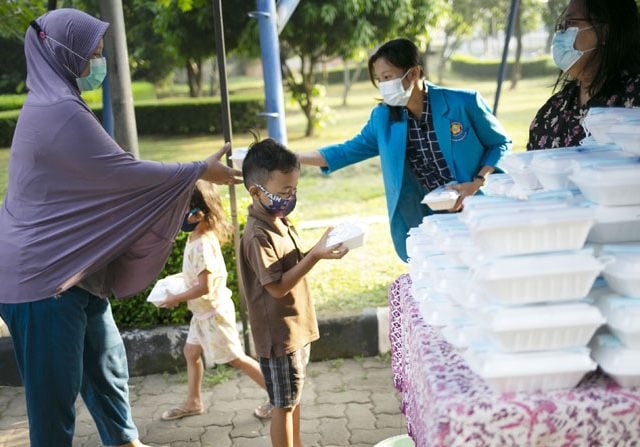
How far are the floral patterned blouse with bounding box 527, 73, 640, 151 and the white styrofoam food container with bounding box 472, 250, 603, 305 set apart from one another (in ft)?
3.93

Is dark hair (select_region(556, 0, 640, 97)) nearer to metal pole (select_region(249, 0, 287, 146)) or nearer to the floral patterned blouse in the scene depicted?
the floral patterned blouse

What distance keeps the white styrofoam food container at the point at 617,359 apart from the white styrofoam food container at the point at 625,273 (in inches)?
4.4

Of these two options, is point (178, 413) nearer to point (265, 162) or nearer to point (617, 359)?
point (265, 162)

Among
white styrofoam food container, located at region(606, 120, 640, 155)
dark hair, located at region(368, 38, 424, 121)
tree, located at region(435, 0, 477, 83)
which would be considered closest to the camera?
white styrofoam food container, located at region(606, 120, 640, 155)

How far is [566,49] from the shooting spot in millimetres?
2586

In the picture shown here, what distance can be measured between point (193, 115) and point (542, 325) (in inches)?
728

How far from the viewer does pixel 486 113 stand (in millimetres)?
3213

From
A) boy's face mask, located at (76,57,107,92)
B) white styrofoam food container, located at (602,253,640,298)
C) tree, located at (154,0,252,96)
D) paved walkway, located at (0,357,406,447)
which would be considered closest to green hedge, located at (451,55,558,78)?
tree, located at (154,0,252,96)

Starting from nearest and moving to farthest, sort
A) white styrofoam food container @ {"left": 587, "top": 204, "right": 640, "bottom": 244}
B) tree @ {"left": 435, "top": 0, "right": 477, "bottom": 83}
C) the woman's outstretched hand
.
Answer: white styrofoam food container @ {"left": 587, "top": 204, "right": 640, "bottom": 244} < the woman's outstretched hand < tree @ {"left": 435, "top": 0, "right": 477, "bottom": 83}

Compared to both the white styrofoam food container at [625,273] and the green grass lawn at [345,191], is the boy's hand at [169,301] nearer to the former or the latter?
the green grass lawn at [345,191]

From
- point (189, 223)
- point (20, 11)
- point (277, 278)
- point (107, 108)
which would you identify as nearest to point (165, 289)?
point (189, 223)

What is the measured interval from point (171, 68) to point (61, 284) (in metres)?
24.6

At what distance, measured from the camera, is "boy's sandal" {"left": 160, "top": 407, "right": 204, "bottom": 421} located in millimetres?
3756

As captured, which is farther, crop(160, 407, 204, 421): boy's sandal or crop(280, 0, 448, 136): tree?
crop(280, 0, 448, 136): tree
